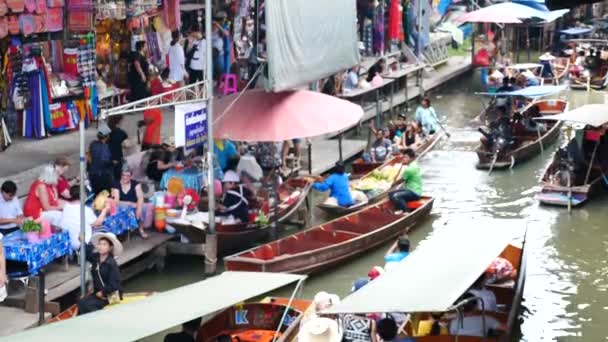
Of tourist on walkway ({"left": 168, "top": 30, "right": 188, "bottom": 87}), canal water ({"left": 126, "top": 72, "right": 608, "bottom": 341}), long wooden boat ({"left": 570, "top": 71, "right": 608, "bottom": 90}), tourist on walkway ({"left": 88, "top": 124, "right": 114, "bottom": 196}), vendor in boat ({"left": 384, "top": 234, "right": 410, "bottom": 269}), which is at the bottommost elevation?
canal water ({"left": 126, "top": 72, "right": 608, "bottom": 341})

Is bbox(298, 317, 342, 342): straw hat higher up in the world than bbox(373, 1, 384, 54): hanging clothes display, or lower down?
lower down

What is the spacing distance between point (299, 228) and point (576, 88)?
54.4ft

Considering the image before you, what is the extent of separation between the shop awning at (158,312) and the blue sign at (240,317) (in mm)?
1539

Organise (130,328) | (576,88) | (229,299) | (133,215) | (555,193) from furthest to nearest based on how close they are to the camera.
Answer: (576,88) < (555,193) < (133,215) < (229,299) < (130,328)

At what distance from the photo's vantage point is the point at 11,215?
13859 millimetres

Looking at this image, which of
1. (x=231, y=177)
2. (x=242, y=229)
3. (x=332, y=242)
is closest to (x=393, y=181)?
(x=332, y=242)

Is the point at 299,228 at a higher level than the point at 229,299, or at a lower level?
lower

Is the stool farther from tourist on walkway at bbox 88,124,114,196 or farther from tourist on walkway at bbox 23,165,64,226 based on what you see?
tourist on walkway at bbox 23,165,64,226

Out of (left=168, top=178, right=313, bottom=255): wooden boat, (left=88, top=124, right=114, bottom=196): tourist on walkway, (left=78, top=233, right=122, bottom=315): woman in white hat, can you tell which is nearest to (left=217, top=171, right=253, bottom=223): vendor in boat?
(left=168, top=178, right=313, bottom=255): wooden boat

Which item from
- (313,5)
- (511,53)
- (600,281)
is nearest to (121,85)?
(313,5)

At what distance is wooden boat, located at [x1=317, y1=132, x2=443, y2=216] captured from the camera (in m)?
18.0

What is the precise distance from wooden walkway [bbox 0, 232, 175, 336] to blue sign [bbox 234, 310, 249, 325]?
2.01 meters

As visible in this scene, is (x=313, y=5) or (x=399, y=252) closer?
(x=399, y=252)

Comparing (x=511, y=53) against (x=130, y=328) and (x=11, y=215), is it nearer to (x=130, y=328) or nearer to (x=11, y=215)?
(x=11, y=215)
